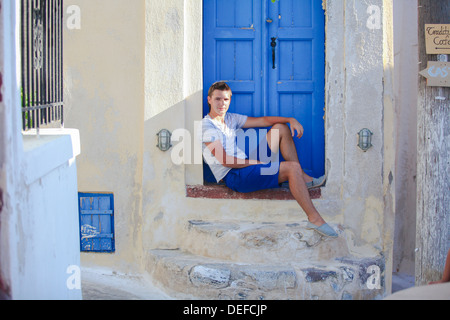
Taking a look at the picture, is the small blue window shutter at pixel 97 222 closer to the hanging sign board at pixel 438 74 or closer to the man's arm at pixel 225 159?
the man's arm at pixel 225 159

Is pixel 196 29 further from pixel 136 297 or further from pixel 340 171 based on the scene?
pixel 136 297

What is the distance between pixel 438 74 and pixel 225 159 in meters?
1.83

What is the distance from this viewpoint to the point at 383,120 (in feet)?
16.6

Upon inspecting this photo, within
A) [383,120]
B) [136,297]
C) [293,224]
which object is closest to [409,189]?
[383,120]

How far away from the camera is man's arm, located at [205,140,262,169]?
16.0ft

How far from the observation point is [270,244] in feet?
15.5

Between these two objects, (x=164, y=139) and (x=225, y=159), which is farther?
(x=164, y=139)

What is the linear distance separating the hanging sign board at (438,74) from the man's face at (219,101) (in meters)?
1.68

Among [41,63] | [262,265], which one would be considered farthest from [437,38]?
[41,63]

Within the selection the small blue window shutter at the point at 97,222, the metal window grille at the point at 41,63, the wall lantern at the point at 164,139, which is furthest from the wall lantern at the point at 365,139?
the metal window grille at the point at 41,63

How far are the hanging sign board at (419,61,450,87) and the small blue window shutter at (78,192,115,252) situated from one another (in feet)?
9.56

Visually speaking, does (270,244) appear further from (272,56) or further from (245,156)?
(272,56)
